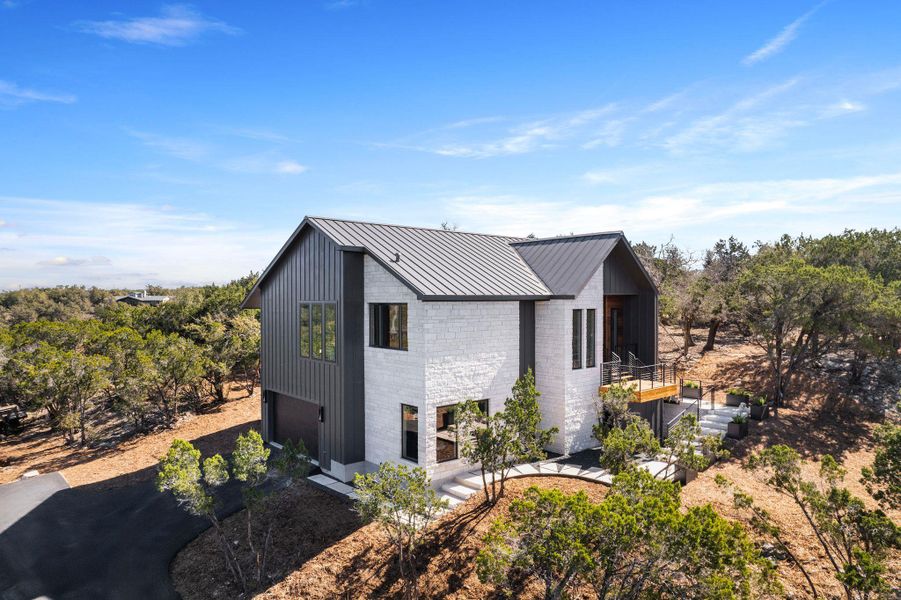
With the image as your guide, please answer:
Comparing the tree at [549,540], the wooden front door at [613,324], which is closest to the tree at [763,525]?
the tree at [549,540]

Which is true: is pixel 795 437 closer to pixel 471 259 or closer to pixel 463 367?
pixel 463 367

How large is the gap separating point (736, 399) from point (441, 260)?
13625 mm

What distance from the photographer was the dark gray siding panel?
13750 millimetres

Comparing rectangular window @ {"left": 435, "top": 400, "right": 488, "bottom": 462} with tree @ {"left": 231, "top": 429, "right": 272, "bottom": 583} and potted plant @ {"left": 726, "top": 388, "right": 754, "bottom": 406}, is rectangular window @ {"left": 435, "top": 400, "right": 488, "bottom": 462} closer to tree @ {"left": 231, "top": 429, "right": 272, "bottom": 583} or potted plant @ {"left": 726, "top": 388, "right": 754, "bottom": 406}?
tree @ {"left": 231, "top": 429, "right": 272, "bottom": 583}

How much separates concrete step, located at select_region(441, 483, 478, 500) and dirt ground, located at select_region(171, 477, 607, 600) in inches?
14.8

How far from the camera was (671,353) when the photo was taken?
29.5 metres

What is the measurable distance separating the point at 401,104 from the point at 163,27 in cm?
738

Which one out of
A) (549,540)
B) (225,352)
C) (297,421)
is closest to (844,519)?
(549,540)

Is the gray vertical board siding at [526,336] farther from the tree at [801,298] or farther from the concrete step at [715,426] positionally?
the tree at [801,298]

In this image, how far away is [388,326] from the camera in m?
13.6

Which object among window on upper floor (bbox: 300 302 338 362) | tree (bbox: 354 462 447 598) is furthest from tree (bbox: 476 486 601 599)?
window on upper floor (bbox: 300 302 338 362)

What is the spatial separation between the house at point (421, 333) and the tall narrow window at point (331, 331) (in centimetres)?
5

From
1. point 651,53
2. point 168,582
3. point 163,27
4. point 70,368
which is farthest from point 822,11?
point 70,368

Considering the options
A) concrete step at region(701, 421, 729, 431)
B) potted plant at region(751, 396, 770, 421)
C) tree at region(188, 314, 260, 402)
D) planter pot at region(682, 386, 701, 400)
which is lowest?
concrete step at region(701, 421, 729, 431)
